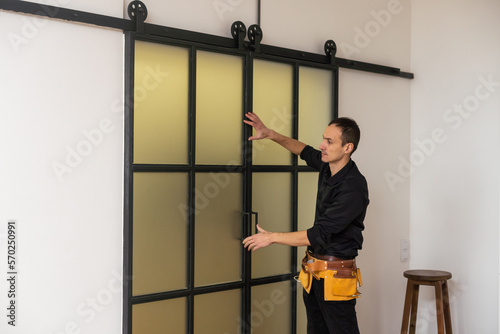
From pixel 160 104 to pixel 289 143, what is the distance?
0.81 meters

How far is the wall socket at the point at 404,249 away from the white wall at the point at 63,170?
2250 mm

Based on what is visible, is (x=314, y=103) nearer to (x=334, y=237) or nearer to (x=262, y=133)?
(x=262, y=133)

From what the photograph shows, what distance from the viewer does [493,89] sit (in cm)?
370

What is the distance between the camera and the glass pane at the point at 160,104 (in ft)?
8.67

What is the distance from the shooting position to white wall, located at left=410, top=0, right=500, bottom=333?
3.71 m

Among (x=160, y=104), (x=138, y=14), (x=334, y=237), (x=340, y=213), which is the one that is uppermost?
(x=138, y=14)

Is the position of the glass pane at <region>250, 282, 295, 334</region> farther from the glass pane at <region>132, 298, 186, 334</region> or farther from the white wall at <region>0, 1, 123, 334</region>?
the white wall at <region>0, 1, 123, 334</region>

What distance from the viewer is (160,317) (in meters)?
2.74

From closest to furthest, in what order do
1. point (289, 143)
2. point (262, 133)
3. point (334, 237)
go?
point (334, 237) → point (262, 133) → point (289, 143)

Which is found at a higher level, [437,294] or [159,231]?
[159,231]

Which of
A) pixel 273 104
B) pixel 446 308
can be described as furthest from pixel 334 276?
pixel 446 308

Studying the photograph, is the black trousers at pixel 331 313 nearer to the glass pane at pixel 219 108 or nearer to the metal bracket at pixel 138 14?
the glass pane at pixel 219 108

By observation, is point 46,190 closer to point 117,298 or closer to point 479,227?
point 117,298

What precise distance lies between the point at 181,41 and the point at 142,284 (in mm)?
1219
